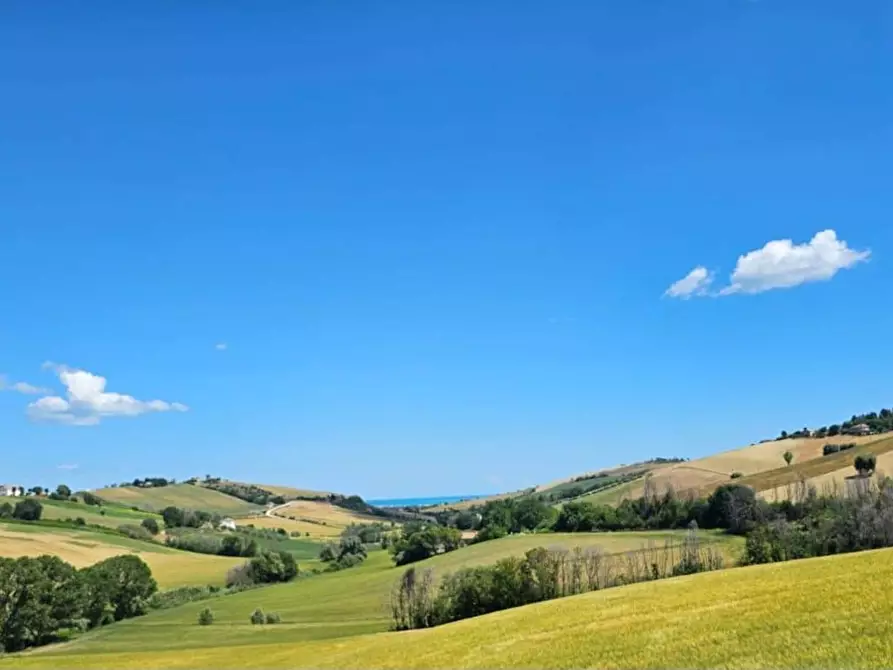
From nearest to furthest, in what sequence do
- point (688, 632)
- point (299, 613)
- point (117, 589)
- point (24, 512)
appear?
point (688, 632) < point (299, 613) < point (117, 589) < point (24, 512)

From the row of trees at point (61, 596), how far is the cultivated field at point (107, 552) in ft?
49.5

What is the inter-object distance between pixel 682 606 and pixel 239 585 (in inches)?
5282

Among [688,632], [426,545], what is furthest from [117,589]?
[688,632]

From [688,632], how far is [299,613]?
3789 inches

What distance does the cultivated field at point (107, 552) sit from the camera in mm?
152750

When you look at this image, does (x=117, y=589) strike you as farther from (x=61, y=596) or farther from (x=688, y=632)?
(x=688, y=632)

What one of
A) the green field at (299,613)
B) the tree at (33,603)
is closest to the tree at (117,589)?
the green field at (299,613)

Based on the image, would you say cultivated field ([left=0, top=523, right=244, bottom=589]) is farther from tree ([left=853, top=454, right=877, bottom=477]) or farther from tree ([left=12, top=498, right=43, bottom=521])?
tree ([left=853, top=454, right=877, bottom=477])

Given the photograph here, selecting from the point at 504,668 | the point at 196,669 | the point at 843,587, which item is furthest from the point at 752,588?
the point at 196,669

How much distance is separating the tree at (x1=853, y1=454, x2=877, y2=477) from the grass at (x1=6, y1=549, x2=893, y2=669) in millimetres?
135494

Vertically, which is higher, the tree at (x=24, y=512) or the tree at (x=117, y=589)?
the tree at (x=24, y=512)

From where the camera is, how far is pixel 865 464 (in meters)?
170

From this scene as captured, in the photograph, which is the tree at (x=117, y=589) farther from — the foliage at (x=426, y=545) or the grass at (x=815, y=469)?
the grass at (x=815, y=469)

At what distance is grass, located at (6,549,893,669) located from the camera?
24.7m
